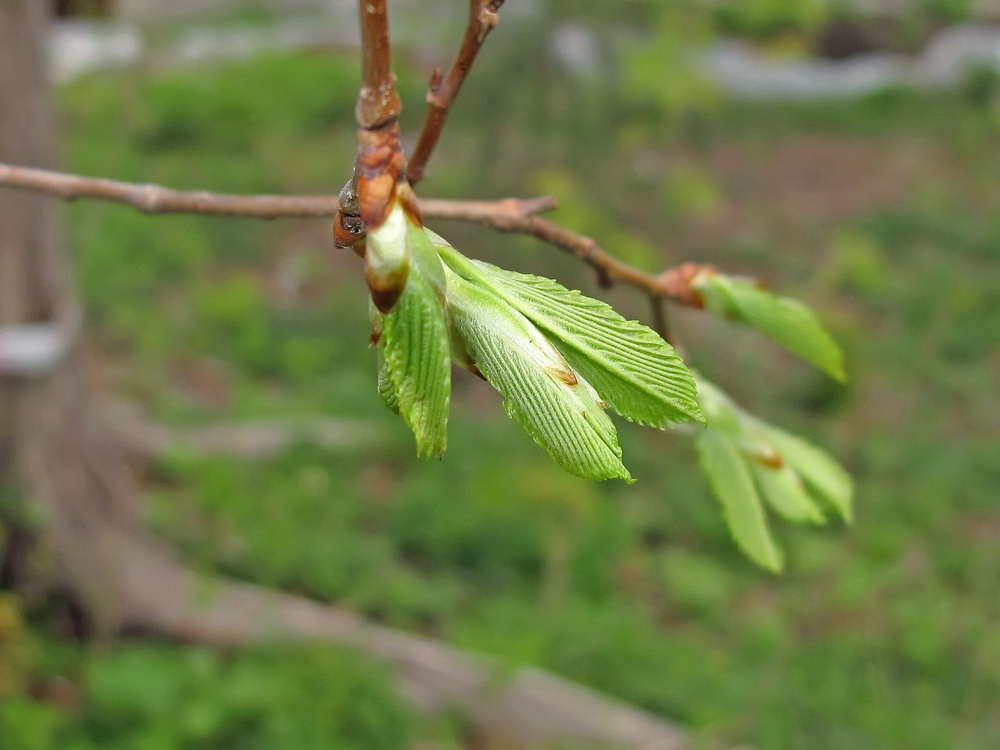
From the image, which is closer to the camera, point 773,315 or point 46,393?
point 773,315

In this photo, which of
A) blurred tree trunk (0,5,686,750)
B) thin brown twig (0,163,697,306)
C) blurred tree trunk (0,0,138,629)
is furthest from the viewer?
blurred tree trunk (0,5,686,750)

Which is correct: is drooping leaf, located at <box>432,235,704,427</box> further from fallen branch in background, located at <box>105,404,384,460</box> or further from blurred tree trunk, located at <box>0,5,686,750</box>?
fallen branch in background, located at <box>105,404,384,460</box>

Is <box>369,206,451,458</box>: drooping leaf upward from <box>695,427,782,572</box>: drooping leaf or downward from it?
upward

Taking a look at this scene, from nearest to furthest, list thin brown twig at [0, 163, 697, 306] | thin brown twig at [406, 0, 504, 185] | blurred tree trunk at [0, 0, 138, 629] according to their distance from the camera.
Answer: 1. thin brown twig at [406, 0, 504, 185]
2. thin brown twig at [0, 163, 697, 306]
3. blurred tree trunk at [0, 0, 138, 629]

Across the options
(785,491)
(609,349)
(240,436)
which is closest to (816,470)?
(785,491)

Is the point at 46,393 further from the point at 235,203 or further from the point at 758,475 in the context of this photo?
the point at 758,475

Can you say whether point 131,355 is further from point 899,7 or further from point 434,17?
point 899,7

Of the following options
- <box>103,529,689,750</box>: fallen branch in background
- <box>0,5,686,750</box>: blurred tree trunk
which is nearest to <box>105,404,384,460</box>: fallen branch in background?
<box>0,5,686,750</box>: blurred tree trunk
